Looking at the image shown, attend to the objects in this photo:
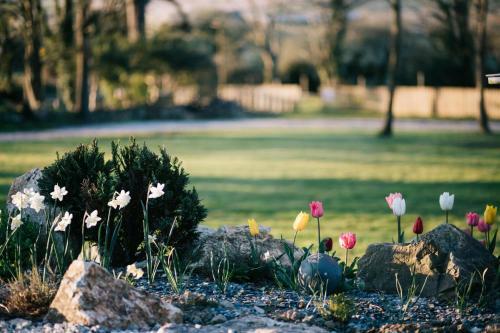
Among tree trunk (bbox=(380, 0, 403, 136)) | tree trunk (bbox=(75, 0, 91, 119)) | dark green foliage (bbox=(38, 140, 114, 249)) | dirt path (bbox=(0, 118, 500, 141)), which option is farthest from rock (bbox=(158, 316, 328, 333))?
tree trunk (bbox=(75, 0, 91, 119))

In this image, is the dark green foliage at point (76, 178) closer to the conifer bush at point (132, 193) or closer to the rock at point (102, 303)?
the conifer bush at point (132, 193)

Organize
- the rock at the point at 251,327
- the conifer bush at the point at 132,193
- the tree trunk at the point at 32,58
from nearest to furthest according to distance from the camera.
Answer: the rock at the point at 251,327 < the conifer bush at the point at 132,193 < the tree trunk at the point at 32,58

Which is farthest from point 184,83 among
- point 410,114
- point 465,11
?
point 465,11

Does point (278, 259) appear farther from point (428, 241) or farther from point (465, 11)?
point (465, 11)

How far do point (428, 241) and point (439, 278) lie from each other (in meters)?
0.26

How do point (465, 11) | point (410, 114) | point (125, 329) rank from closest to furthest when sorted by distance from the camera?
point (125, 329) → point (465, 11) → point (410, 114)

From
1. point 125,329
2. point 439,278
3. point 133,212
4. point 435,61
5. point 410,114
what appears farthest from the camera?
point 435,61

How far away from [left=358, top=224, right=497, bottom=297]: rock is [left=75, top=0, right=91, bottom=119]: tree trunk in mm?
25437

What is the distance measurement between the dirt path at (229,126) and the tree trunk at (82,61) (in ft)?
3.92

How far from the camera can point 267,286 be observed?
5.25 meters

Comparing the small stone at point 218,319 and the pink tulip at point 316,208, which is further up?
the pink tulip at point 316,208

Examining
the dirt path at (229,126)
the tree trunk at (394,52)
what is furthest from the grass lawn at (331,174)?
the dirt path at (229,126)

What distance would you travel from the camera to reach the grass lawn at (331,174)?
33.8ft

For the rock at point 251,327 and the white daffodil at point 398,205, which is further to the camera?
the white daffodil at point 398,205
